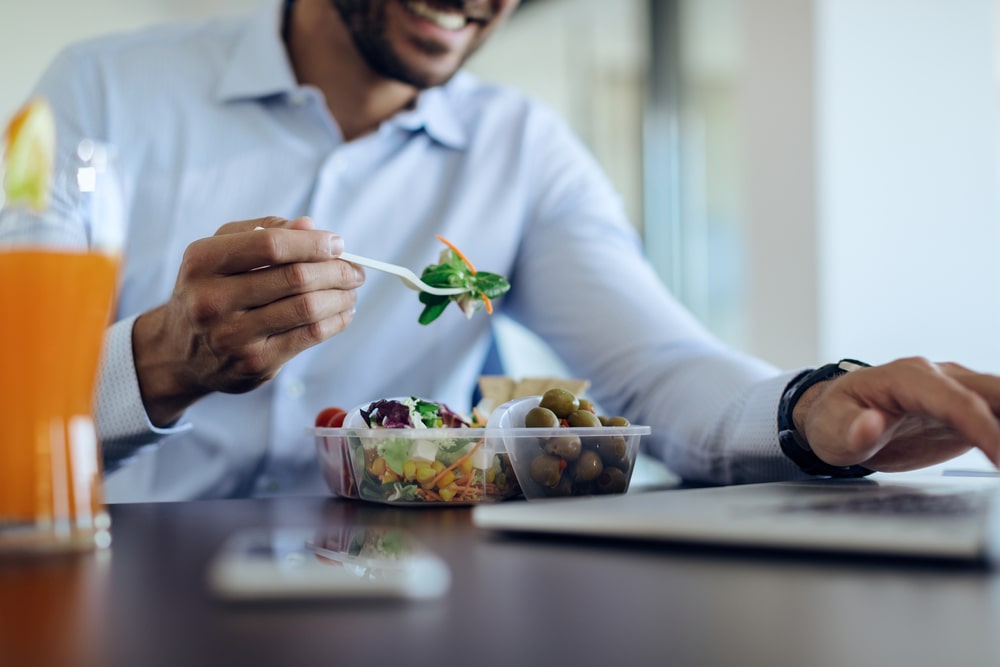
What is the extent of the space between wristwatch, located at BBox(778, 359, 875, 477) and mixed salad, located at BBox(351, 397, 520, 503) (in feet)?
0.92

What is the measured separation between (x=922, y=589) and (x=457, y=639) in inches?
8.7

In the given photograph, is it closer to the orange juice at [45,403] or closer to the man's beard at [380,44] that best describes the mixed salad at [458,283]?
the orange juice at [45,403]

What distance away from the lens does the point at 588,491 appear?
0.79 meters

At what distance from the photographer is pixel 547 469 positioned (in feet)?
2.51

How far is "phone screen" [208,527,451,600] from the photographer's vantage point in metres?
0.39

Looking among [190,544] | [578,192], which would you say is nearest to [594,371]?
[578,192]

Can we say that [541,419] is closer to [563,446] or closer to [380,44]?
[563,446]

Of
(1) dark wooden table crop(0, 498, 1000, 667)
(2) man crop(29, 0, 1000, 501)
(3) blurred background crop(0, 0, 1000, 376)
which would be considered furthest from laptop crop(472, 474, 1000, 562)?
(3) blurred background crop(0, 0, 1000, 376)

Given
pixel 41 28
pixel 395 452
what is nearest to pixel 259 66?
pixel 395 452

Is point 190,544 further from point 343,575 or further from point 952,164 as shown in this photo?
point 952,164

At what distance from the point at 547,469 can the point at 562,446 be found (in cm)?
2

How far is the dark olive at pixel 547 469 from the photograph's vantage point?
76 cm

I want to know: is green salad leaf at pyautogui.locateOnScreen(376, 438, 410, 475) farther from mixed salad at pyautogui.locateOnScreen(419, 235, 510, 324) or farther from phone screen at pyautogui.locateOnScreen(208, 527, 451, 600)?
phone screen at pyautogui.locateOnScreen(208, 527, 451, 600)

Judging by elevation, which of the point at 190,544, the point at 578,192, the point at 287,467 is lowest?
the point at 287,467
